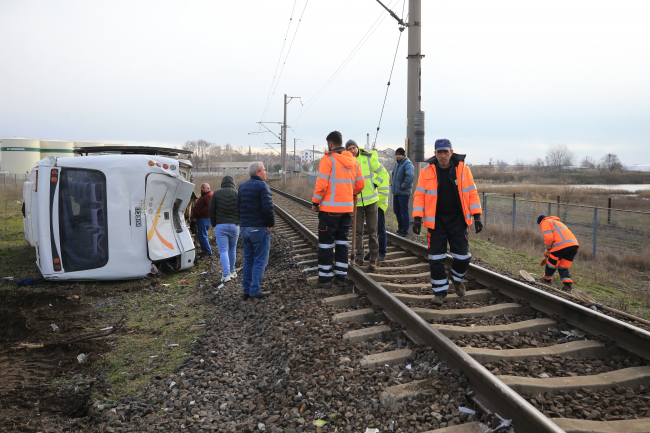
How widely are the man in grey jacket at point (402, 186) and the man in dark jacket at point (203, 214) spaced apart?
437 cm

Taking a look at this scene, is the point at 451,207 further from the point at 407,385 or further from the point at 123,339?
the point at 123,339

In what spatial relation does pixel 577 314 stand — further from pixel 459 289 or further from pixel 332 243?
pixel 332 243

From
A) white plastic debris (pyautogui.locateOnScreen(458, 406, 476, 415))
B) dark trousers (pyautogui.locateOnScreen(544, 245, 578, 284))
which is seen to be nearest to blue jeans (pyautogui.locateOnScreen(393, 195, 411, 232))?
dark trousers (pyautogui.locateOnScreen(544, 245, 578, 284))

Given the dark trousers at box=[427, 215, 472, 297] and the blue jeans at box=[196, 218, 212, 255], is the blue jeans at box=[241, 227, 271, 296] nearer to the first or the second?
the dark trousers at box=[427, 215, 472, 297]

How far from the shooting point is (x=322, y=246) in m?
6.14

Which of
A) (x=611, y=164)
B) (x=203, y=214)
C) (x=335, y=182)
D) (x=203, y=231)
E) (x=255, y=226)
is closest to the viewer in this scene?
(x=335, y=182)

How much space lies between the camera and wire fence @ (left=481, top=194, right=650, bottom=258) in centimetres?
1294

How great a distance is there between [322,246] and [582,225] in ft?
45.4

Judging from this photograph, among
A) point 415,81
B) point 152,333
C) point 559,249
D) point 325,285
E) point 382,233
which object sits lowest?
point 152,333

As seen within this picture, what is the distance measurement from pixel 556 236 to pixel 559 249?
0.86 feet

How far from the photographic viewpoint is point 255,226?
6.36 metres

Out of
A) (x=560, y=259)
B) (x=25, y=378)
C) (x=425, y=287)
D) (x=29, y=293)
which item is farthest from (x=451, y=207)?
(x=29, y=293)

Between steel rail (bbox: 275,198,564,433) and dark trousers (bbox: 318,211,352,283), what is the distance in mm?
1101

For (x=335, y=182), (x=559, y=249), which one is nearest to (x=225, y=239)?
(x=335, y=182)
